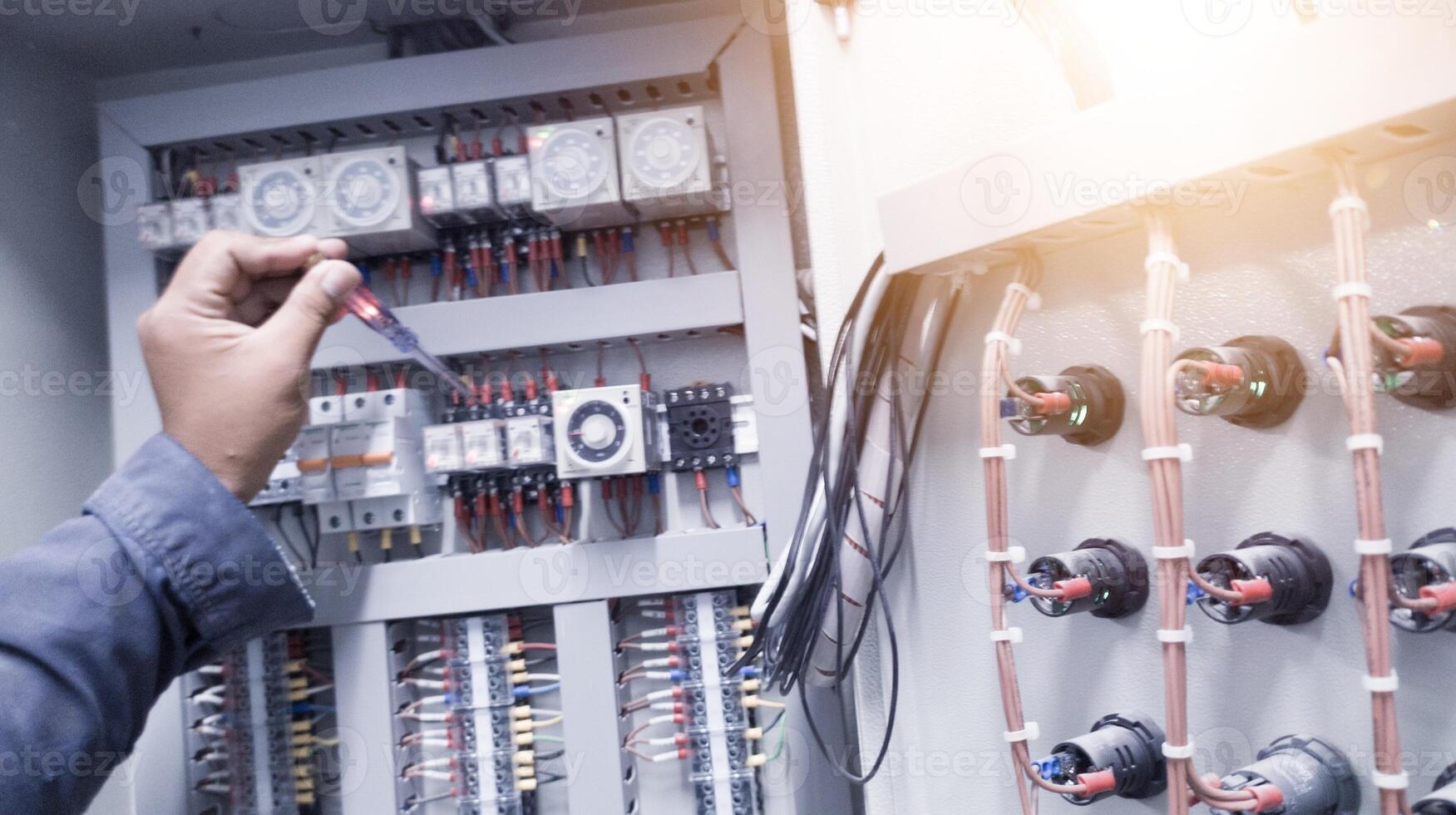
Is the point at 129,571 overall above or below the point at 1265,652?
above

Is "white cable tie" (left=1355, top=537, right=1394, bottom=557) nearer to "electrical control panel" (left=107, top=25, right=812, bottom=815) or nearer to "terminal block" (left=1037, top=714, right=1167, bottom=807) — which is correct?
"terminal block" (left=1037, top=714, right=1167, bottom=807)

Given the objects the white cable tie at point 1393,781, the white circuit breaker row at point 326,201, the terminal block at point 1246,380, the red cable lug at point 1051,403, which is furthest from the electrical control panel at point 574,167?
→ the white cable tie at point 1393,781

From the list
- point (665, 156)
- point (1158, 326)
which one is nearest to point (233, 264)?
point (665, 156)

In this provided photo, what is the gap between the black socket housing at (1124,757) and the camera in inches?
27.6

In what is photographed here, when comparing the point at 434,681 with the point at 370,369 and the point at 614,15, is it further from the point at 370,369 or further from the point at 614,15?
the point at 614,15

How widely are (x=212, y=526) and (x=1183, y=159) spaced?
809 millimetres

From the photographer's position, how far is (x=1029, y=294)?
767mm

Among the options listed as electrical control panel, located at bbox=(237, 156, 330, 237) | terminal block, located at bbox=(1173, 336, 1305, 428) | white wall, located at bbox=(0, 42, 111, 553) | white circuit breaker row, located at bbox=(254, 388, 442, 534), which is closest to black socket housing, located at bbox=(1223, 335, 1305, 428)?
terminal block, located at bbox=(1173, 336, 1305, 428)

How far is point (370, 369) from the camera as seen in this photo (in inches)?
61.4

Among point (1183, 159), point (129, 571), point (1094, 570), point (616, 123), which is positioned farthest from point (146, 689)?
point (616, 123)

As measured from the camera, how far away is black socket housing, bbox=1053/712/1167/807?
701 mm

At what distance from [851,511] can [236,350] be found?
2.19 feet

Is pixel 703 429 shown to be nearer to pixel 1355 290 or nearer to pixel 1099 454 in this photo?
pixel 1099 454

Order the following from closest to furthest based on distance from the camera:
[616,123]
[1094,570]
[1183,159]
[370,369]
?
[1183,159]
[1094,570]
[616,123]
[370,369]
